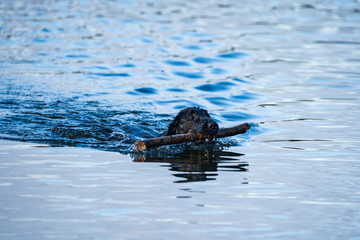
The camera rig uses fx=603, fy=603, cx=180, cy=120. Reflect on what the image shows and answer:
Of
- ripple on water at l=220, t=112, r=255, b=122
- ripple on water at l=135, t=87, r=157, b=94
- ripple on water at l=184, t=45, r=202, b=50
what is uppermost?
ripple on water at l=184, t=45, r=202, b=50

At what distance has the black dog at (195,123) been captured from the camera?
28.1 feet

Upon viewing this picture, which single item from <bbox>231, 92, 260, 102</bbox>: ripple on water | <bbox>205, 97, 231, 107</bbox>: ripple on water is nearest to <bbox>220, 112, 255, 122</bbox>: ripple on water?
<bbox>205, 97, 231, 107</bbox>: ripple on water

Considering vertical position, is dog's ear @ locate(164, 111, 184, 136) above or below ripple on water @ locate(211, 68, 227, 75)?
below

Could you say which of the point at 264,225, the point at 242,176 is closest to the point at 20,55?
the point at 242,176

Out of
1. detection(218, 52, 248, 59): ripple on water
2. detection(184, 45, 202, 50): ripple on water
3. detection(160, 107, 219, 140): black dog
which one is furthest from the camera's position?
detection(184, 45, 202, 50): ripple on water

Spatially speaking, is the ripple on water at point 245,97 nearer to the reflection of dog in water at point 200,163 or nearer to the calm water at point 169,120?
the calm water at point 169,120

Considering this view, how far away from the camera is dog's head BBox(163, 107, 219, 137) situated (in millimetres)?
Result: 8570

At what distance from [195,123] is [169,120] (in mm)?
3311

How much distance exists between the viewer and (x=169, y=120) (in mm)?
12133

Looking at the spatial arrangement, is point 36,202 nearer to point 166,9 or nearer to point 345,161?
point 345,161

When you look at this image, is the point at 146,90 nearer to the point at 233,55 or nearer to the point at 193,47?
the point at 233,55

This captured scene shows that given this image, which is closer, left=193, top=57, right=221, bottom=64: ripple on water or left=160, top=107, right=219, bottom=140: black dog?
left=160, top=107, right=219, bottom=140: black dog

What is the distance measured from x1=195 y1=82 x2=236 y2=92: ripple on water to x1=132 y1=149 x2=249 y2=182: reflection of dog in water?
5.49m

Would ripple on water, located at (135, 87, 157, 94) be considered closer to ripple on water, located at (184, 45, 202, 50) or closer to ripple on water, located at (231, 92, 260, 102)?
ripple on water, located at (231, 92, 260, 102)
